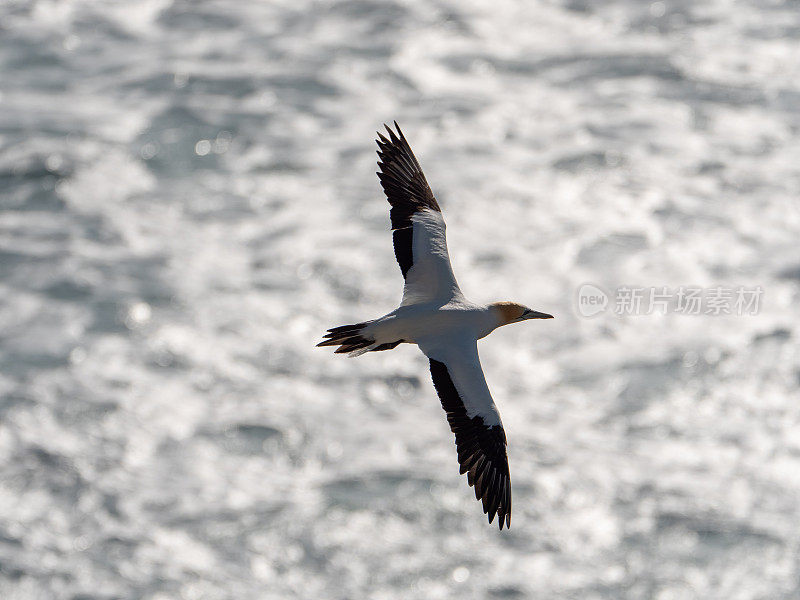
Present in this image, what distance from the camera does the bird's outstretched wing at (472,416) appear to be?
59.7 ft

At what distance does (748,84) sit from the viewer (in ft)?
299

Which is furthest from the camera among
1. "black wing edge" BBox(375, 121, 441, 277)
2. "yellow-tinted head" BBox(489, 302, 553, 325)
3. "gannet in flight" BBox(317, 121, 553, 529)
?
"black wing edge" BBox(375, 121, 441, 277)

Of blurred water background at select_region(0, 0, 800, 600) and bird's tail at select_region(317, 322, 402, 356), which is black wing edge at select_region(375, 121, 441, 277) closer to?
bird's tail at select_region(317, 322, 402, 356)

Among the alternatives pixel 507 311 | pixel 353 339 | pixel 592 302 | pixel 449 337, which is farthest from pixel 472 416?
pixel 592 302

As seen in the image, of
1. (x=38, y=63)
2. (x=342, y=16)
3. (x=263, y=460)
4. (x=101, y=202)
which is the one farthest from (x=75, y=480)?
(x=342, y=16)

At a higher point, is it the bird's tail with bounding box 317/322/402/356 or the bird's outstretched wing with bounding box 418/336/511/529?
the bird's tail with bounding box 317/322/402/356

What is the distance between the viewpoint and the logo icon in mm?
76062

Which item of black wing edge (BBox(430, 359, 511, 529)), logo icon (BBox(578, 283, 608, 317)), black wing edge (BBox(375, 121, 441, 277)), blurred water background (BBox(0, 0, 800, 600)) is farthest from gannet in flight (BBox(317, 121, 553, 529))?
logo icon (BBox(578, 283, 608, 317))

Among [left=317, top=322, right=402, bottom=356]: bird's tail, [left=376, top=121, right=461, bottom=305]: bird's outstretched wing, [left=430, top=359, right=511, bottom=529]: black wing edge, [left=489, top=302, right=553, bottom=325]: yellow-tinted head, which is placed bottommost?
[left=430, top=359, right=511, bottom=529]: black wing edge

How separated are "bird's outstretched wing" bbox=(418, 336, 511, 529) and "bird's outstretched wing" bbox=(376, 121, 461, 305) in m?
0.89

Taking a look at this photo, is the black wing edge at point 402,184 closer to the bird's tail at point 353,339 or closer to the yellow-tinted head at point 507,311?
the yellow-tinted head at point 507,311

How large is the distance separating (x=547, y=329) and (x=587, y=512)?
1135cm

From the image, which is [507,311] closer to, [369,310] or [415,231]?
[415,231]

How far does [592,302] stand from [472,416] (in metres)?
59.8
